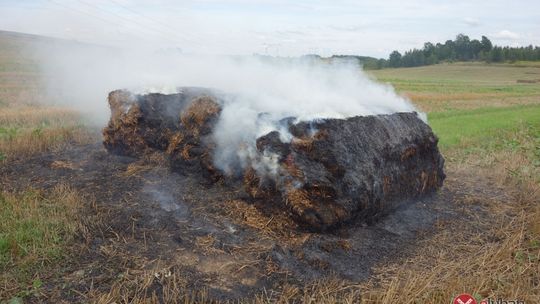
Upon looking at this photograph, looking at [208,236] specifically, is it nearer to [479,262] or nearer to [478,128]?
[479,262]

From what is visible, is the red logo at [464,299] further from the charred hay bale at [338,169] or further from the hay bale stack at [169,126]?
the hay bale stack at [169,126]

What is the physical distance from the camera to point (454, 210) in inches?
270

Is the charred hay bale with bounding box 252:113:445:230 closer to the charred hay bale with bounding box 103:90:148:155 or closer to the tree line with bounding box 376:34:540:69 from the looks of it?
the charred hay bale with bounding box 103:90:148:155

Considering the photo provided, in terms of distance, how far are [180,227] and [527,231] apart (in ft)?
15.5

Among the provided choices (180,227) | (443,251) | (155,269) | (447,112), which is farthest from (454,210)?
(447,112)

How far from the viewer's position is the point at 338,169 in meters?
5.42

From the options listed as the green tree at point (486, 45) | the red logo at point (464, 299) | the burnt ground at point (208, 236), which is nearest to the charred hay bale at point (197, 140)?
the burnt ground at point (208, 236)

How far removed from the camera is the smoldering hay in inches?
212

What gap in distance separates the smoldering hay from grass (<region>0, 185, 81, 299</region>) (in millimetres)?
1947

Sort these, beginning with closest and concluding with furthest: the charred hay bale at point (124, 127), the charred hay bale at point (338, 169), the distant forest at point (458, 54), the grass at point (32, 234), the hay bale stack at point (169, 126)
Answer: the grass at point (32, 234) → the charred hay bale at point (338, 169) → the hay bale stack at point (169, 126) → the charred hay bale at point (124, 127) → the distant forest at point (458, 54)

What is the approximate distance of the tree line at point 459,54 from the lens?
317ft

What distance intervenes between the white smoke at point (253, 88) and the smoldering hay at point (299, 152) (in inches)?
1.5

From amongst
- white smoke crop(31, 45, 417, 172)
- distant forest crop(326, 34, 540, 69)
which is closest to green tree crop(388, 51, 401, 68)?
distant forest crop(326, 34, 540, 69)

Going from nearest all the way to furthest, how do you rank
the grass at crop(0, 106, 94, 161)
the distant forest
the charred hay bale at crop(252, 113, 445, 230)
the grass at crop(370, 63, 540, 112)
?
1. the charred hay bale at crop(252, 113, 445, 230)
2. the grass at crop(0, 106, 94, 161)
3. the grass at crop(370, 63, 540, 112)
4. the distant forest
